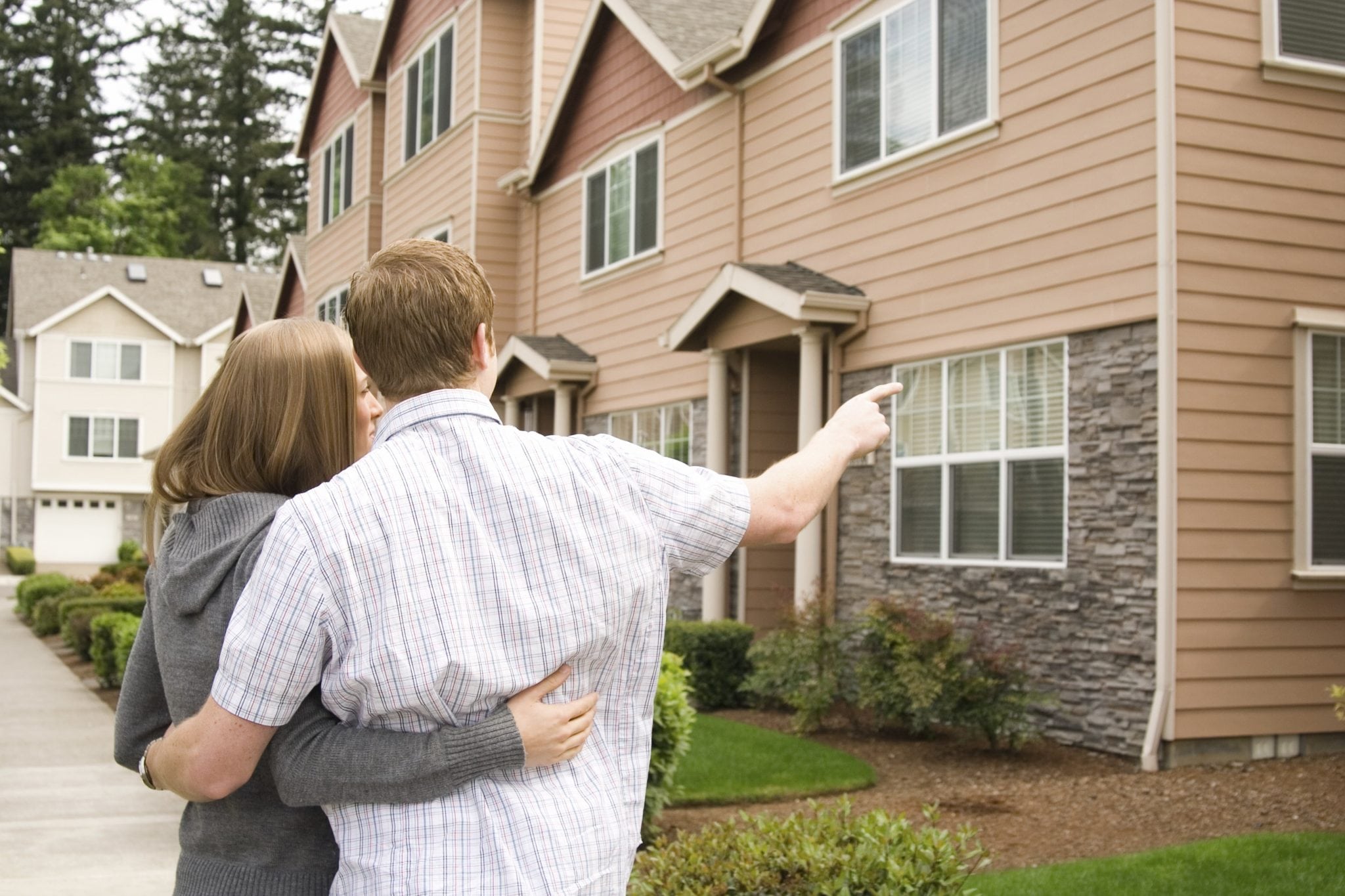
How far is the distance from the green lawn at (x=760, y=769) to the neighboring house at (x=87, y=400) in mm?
35620

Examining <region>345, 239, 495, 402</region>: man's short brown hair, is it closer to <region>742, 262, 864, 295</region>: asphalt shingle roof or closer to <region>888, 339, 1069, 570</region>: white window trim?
<region>888, 339, 1069, 570</region>: white window trim

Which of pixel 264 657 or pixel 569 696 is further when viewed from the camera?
pixel 569 696

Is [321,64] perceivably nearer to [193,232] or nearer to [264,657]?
[264,657]

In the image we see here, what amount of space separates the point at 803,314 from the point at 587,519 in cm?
964

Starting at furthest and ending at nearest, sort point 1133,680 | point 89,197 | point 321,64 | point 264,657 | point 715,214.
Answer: point 89,197, point 321,64, point 715,214, point 1133,680, point 264,657

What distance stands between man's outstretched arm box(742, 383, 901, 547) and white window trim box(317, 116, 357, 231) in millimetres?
22082

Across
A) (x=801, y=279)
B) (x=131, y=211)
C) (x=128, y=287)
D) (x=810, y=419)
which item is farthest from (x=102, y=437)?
(x=810, y=419)

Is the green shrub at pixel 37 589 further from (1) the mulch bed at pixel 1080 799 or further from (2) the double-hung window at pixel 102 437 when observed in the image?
(1) the mulch bed at pixel 1080 799

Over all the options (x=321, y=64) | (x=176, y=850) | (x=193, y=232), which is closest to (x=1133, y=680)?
(x=176, y=850)

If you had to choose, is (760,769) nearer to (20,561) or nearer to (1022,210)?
(1022,210)

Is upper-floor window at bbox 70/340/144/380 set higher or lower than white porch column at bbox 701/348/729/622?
higher

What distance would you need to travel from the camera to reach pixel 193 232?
55594 mm

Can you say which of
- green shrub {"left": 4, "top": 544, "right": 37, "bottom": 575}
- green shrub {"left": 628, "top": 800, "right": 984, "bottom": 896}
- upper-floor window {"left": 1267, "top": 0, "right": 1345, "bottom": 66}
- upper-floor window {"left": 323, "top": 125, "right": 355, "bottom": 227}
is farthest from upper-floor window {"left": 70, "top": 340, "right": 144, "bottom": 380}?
green shrub {"left": 628, "top": 800, "right": 984, "bottom": 896}

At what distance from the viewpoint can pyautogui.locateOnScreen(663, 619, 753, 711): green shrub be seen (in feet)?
39.8
